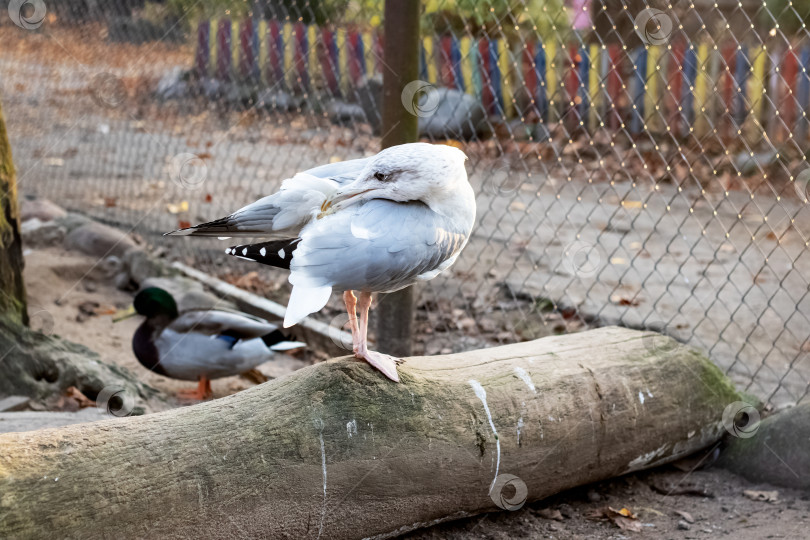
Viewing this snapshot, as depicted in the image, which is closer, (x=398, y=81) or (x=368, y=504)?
(x=368, y=504)

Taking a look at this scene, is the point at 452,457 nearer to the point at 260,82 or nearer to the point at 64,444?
the point at 64,444

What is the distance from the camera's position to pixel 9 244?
148 inches

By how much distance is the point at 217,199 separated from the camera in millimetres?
7180

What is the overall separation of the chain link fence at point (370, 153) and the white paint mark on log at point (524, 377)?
5.76ft

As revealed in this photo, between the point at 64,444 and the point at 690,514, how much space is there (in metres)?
2.04

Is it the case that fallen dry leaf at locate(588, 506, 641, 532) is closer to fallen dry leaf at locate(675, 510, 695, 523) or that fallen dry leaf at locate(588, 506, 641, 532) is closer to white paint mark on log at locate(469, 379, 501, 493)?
fallen dry leaf at locate(675, 510, 695, 523)

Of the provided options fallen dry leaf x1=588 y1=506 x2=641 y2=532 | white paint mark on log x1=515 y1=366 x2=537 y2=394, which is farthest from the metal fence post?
fallen dry leaf x1=588 y1=506 x2=641 y2=532

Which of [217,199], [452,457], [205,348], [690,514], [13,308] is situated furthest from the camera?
[217,199]

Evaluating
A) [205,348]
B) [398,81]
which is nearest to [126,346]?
[205,348]

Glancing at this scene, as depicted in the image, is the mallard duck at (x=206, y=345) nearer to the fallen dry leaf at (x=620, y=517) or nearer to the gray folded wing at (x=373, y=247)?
the fallen dry leaf at (x=620, y=517)
